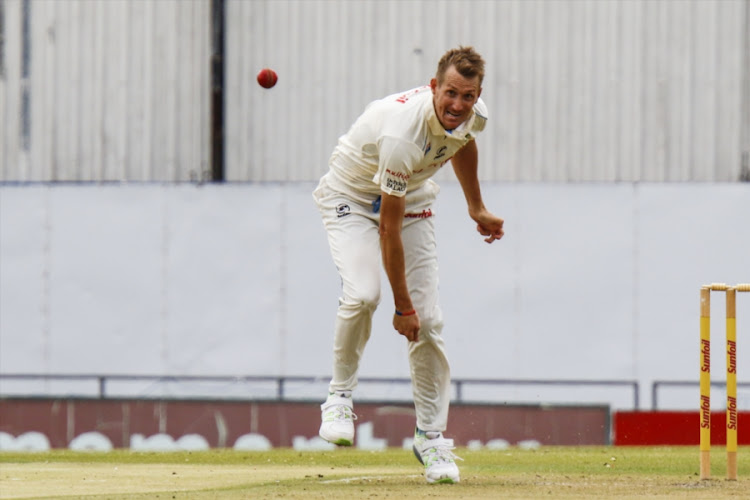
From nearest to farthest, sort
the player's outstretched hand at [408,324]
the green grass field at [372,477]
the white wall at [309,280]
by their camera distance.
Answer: the green grass field at [372,477] → the player's outstretched hand at [408,324] → the white wall at [309,280]

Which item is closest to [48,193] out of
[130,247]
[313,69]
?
[130,247]

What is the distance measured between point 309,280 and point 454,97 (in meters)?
10.5

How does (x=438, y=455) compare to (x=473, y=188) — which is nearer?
(x=438, y=455)

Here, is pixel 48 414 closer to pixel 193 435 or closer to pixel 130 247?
pixel 193 435

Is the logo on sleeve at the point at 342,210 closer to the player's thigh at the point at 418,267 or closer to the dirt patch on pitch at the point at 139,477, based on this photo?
the player's thigh at the point at 418,267

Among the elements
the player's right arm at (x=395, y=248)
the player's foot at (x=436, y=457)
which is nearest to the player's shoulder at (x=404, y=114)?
the player's right arm at (x=395, y=248)

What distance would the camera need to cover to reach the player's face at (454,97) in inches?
231

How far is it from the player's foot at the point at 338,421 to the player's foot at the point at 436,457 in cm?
35

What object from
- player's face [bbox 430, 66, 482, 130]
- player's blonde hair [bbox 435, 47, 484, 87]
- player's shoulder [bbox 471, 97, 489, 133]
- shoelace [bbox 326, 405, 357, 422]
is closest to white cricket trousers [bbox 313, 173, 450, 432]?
shoelace [bbox 326, 405, 357, 422]

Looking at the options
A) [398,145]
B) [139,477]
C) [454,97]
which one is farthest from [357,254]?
[139,477]

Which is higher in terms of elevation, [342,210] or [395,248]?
[342,210]

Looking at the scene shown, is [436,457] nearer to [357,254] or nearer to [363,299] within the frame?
[363,299]

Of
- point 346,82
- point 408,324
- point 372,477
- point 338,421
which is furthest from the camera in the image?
point 346,82

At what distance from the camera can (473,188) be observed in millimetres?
6570
